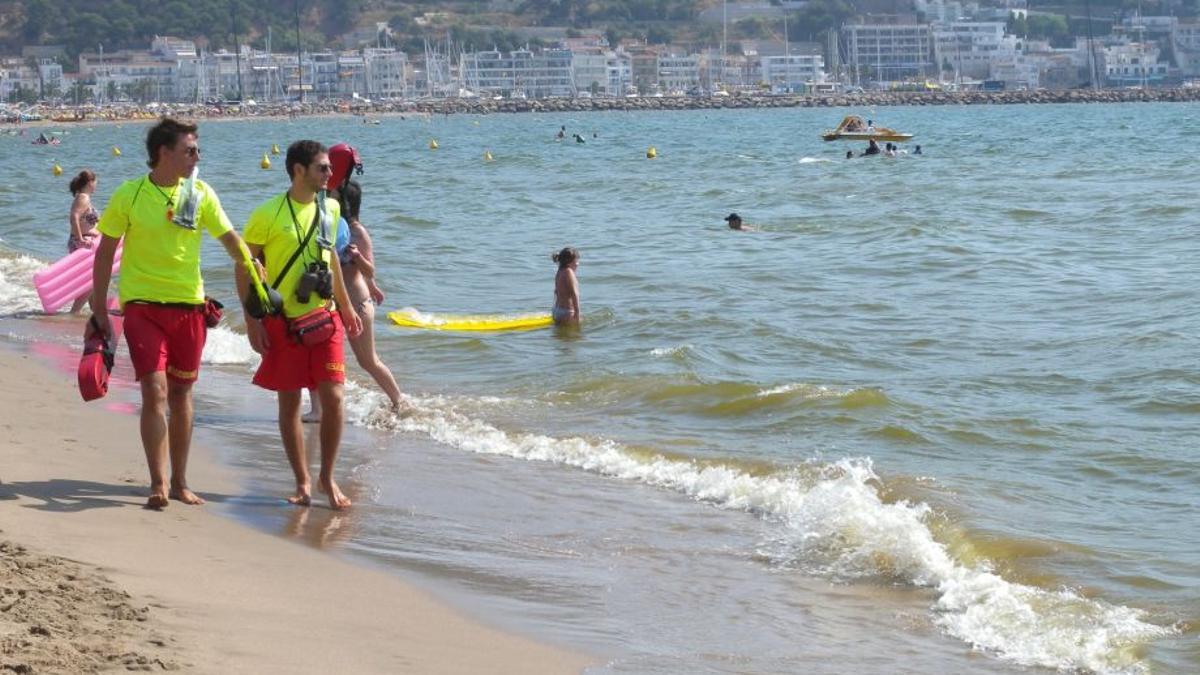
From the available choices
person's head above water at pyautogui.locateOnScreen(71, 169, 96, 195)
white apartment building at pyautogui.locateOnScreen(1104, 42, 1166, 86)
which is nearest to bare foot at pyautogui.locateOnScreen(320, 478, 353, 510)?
person's head above water at pyautogui.locateOnScreen(71, 169, 96, 195)

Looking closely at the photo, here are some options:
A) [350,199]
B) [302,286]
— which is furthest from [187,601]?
[350,199]

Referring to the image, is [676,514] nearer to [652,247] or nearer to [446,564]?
[446,564]

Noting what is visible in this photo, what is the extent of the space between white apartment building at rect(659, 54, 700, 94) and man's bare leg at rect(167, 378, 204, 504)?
6851 inches

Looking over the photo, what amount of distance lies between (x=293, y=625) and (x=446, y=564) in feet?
4.10

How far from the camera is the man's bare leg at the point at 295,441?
22.4ft

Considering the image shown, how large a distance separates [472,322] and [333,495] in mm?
6564

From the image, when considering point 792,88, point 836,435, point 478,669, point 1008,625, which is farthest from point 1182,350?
point 792,88

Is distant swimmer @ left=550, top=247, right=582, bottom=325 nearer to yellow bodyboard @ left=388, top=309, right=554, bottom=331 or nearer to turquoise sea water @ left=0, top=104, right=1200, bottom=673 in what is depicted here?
yellow bodyboard @ left=388, top=309, right=554, bottom=331

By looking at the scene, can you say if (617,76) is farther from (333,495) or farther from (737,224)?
(333,495)

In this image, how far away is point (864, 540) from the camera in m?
6.80

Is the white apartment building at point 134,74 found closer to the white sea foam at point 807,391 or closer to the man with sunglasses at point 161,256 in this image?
the white sea foam at point 807,391

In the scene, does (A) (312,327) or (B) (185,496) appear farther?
(B) (185,496)

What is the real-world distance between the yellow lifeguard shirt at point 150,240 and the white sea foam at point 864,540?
2.49m

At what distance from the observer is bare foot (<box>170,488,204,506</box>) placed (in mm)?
6754
